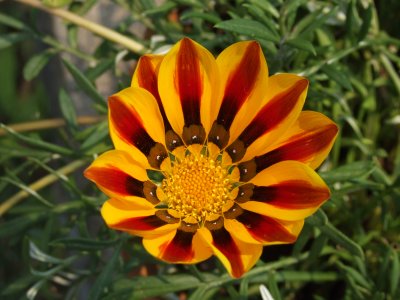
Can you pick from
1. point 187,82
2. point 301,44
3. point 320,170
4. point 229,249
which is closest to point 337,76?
point 301,44

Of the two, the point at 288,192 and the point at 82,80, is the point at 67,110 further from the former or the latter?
the point at 288,192

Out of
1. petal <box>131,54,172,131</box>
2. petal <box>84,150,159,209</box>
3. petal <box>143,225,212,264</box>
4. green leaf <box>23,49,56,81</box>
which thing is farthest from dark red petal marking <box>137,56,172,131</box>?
green leaf <box>23,49,56,81</box>

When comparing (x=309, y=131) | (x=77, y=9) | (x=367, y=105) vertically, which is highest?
(x=309, y=131)

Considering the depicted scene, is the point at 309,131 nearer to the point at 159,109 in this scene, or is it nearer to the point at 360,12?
the point at 159,109

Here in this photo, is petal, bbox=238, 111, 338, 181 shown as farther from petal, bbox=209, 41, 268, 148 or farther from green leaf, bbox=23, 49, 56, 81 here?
green leaf, bbox=23, 49, 56, 81

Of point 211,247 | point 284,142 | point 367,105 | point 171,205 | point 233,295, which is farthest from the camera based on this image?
point 367,105

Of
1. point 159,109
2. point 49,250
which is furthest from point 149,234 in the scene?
point 49,250
